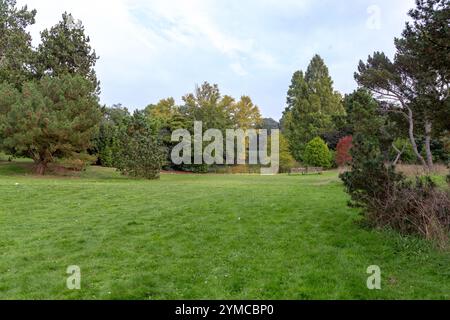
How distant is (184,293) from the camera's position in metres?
4.97

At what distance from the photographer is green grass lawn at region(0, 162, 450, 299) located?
5.10 m

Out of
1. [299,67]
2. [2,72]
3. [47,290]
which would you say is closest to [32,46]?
[2,72]

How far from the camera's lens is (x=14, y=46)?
3356 centimetres

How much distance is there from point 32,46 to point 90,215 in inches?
1288

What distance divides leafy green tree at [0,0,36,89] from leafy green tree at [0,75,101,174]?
20.9 feet

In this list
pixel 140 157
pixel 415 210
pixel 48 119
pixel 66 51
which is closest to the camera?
pixel 415 210

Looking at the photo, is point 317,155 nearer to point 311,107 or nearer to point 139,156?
point 311,107

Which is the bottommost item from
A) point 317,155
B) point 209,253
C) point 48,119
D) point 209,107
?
point 209,253

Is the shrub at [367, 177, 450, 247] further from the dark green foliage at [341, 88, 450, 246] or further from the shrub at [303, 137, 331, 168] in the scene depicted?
the shrub at [303, 137, 331, 168]

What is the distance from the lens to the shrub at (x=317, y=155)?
3753 cm

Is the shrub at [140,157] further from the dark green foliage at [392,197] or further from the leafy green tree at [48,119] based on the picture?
the dark green foliage at [392,197]

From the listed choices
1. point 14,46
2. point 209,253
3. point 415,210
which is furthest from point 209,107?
point 209,253

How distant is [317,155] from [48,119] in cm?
2432

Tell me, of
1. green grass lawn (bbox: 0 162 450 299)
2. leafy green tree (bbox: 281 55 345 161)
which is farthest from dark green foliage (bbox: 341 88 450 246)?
leafy green tree (bbox: 281 55 345 161)
